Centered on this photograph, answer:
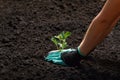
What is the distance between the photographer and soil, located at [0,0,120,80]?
6.37 ft

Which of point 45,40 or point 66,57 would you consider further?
point 45,40

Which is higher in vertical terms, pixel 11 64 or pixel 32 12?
pixel 32 12

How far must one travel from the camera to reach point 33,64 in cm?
201

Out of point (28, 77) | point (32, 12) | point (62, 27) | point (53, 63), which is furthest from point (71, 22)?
point (28, 77)

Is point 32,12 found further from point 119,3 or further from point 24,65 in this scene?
point 119,3

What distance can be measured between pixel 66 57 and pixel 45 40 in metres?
0.30

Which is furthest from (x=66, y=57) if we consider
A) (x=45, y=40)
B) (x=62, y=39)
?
(x=45, y=40)

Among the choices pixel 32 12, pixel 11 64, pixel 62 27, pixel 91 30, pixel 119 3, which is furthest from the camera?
pixel 32 12

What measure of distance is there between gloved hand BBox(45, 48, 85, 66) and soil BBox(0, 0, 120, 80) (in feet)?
0.12

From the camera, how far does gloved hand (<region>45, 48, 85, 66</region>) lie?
6.55 ft

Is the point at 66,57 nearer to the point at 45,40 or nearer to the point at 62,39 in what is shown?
the point at 62,39

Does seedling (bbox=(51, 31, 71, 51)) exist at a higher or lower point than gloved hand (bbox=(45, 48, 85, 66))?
higher

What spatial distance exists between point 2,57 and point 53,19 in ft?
2.09

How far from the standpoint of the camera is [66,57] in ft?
6.66
